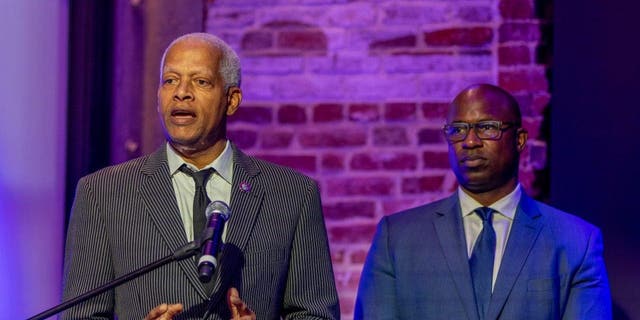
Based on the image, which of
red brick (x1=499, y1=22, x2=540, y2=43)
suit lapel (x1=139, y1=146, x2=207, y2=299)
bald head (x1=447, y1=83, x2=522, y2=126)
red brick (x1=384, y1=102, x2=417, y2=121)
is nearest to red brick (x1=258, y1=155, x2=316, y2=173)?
red brick (x1=384, y1=102, x2=417, y2=121)

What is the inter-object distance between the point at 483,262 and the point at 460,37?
3.91ft

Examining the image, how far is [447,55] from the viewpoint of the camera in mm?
4152

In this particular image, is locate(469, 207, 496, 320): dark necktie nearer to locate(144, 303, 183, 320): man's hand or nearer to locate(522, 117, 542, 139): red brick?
locate(522, 117, 542, 139): red brick

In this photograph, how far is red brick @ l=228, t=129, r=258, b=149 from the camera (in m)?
4.19

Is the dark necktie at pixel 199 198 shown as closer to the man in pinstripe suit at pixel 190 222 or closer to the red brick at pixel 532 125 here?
the man in pinstripe suit at pixel 190 222

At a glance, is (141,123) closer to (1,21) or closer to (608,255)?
(1,21)

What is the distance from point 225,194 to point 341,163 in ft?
4.63

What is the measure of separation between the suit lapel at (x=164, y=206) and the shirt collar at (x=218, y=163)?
0.06ft

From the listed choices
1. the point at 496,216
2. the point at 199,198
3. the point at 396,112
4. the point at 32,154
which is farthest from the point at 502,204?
the point at 32,154

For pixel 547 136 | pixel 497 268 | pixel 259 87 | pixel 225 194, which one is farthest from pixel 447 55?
pixel 225 194

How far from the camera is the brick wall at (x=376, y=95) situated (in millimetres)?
4141

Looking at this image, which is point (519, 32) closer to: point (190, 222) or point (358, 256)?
point (358, 256)

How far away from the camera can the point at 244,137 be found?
420 centimetres

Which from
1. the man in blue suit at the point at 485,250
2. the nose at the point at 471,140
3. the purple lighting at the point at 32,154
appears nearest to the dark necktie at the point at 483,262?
the man in blue suit at the point at 485,250
